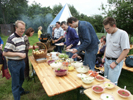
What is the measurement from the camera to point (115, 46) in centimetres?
182

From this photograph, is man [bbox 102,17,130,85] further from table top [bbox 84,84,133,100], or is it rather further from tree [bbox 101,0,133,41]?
tree [bbox 101,0,133,41]

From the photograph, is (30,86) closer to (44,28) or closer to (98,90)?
(98,90)

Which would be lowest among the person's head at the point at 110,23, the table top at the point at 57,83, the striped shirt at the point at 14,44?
the table top at the point at 57,83

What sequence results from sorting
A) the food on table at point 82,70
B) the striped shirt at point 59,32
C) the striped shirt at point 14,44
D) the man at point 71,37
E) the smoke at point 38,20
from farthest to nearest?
the smoke at point 38,20, the striped shirt at point 59,32, the man at point 71,37, the food on table at point 82,70, the striped shirt at point 14,44

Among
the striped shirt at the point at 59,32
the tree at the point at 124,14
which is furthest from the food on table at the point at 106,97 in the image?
the tree at the point at 124,14

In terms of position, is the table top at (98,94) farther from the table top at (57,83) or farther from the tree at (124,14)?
the tree at (124,14)

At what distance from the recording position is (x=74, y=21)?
2.15 meters

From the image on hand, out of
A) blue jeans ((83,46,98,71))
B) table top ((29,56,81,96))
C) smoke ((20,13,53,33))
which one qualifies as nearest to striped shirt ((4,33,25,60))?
table top ((29,56,81,96))

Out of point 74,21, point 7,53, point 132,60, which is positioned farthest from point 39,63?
point 132,60

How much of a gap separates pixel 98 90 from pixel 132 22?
6.77 meters

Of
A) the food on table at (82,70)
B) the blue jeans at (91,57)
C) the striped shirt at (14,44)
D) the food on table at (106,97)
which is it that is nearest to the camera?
the food on table at (106,97)

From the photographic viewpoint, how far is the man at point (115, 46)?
170cm

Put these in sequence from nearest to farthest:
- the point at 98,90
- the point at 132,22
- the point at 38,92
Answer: the point at 98,90 → the point at 38,92 → the point at 132,22

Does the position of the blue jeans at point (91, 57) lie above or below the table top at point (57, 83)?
above
